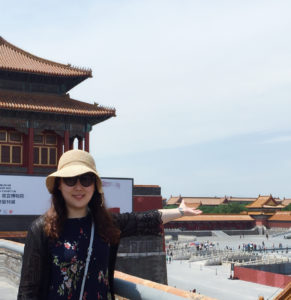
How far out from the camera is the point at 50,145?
24297 millimetres

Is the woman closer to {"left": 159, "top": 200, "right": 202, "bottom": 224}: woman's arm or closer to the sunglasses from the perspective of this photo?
the sunglasses

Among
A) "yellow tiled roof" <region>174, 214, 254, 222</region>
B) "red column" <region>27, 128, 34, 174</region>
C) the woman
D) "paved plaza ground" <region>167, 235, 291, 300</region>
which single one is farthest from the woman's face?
"yellow tiled roof" <region>174, 214, 254, 222</region>

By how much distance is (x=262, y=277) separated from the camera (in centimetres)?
3344

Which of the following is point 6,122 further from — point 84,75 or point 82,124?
point 84,75

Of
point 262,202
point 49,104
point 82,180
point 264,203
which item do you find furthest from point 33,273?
point 262,202

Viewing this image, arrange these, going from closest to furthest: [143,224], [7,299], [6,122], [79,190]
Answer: [79,190] → [143,224] → [7,299] → [6,122]

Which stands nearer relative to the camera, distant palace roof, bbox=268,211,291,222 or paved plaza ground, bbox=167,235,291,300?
paved plaza ground, bbox=167,235,291,300

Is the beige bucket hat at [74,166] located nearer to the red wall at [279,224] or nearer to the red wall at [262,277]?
the red wall at [262,277]

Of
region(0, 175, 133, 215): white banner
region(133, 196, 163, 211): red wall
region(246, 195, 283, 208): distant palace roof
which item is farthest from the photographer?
region(246, 195, 283, 208): distant palace roof

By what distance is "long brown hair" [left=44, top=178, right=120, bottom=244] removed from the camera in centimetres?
242

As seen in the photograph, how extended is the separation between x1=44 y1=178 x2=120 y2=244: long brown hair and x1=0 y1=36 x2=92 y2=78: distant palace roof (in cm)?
2255

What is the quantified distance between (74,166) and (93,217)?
31 centimetres

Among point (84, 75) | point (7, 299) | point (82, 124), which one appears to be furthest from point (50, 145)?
point (7, 299)

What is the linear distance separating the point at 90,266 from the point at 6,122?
70.2 feet
